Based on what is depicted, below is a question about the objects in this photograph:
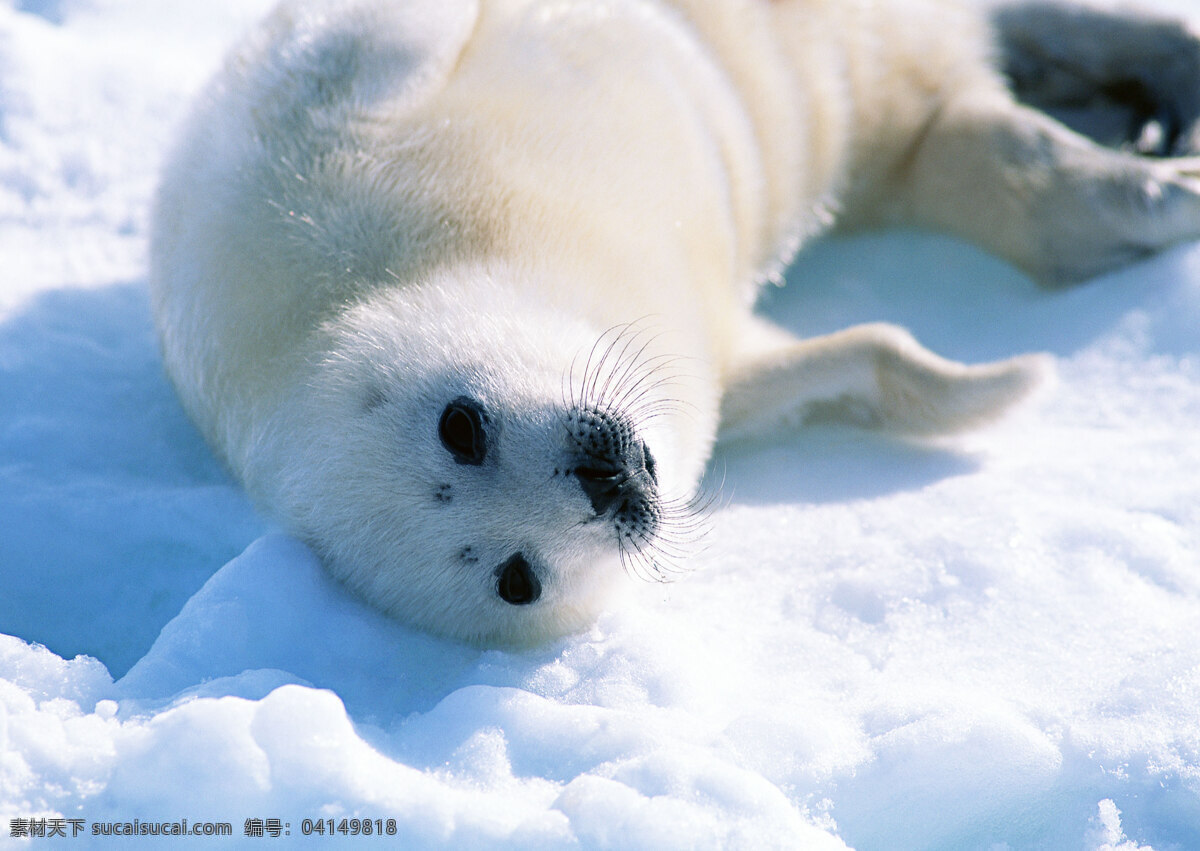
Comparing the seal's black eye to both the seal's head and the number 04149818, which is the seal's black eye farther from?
the number 04149818

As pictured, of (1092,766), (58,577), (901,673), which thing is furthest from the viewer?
(58,577)

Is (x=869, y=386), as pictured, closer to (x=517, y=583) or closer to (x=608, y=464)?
(x=608, y=464)

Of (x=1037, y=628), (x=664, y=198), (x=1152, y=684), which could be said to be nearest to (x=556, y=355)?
(x=664, y=198)

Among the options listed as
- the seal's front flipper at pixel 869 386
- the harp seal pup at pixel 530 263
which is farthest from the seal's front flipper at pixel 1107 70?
the seal's front flipper at pixel 869 386

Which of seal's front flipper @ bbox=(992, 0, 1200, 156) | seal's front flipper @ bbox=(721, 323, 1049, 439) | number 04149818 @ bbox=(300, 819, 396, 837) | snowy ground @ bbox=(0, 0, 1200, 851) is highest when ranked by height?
seal's front flipper @ bbox=(992, 0, 1200, 156)

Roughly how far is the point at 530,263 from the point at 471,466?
0.54m

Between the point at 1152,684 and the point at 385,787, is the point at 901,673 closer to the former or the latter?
the point at 1152,684

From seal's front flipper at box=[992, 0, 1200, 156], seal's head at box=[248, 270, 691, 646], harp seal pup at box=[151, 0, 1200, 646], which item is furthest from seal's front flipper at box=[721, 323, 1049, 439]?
seal's front flipper at box=[992, 0, 1200, 156]

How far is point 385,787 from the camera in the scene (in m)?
1.76

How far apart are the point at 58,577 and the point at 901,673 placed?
1847 millimetres

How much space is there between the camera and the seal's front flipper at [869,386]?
9.96 ft

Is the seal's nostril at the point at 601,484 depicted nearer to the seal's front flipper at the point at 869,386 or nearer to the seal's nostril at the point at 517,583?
the seal's nostril at the point at 517,583

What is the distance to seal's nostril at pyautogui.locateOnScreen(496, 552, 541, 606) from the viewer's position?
2324 millimetres

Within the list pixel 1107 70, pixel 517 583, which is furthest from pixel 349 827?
pixel 1107 70
